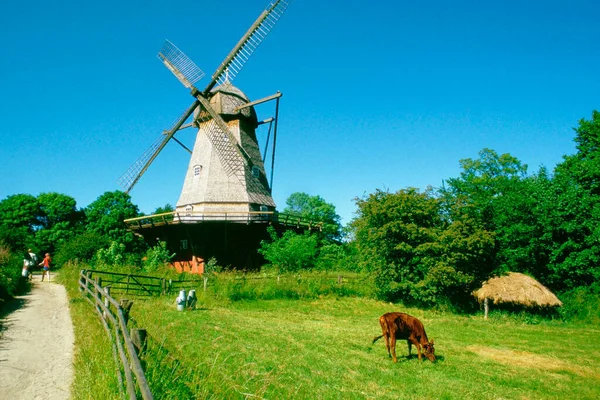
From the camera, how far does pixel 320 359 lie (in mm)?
7531

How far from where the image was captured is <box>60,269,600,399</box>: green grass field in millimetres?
4992

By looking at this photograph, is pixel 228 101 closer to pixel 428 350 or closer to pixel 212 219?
pixel 212 219

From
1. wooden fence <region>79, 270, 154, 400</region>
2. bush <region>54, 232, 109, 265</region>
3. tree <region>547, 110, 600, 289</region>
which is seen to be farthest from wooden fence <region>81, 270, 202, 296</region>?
tree <region>547, 110, 600, 289</region>

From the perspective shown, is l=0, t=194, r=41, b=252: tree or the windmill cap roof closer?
the windmill cap roof

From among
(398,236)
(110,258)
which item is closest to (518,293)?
(398,236)

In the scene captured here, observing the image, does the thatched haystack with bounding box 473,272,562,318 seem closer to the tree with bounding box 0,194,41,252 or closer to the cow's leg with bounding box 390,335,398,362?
the cow's leg with bounding box 390,335,398,362

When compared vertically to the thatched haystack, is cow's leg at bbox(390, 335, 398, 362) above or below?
below

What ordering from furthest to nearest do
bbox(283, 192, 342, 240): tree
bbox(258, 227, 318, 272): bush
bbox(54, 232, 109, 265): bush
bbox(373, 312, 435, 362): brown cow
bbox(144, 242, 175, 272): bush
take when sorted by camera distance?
1. bbox(283, 192, 342, 240): tree
2. bbox(54, 232, 109, 265): bush
3. bbox(144, 242, 175, 272): bush
4. bbox(258, 227, 318, 272): bush
5. bbox(373, 312, 435, 362): brown cow

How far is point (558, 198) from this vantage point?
1830cm

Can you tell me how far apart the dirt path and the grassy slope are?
1.51 meters

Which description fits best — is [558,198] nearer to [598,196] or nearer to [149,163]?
[598,196]

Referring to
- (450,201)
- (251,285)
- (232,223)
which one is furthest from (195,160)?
(450,201)

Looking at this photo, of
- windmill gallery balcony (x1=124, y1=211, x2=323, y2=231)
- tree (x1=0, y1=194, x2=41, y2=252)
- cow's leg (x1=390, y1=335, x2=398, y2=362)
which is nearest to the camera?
cow's leg (x1=390, y1=335, x2=398, y2=362)

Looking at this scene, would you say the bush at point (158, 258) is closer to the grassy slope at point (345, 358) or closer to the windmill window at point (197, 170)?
the windmill window at point (197, 170)
